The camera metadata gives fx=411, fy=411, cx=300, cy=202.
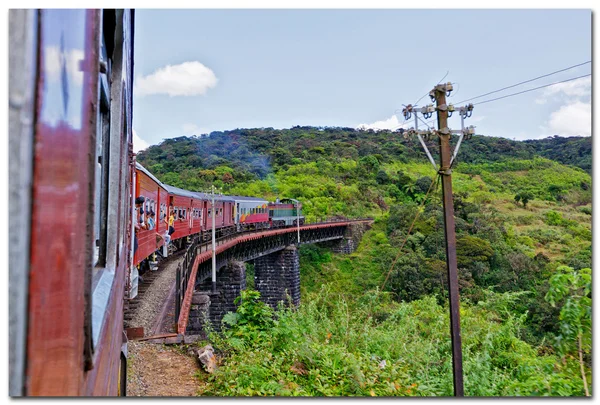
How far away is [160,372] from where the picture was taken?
614cm

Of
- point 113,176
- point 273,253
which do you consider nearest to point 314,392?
point 113,176

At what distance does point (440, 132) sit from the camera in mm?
6867

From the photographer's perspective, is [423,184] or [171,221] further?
[423,184]

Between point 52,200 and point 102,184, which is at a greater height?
point 102,184

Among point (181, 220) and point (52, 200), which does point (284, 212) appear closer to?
point (181, 220)

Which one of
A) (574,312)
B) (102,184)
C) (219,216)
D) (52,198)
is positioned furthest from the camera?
(219,216)

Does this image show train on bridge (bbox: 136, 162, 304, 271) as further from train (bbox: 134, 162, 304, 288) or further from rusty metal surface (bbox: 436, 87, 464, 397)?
rusty metal surface (bbox: 436, 87, 464, 397)

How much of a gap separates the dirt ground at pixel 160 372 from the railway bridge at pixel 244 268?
637 mm

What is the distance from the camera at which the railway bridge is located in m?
10.3

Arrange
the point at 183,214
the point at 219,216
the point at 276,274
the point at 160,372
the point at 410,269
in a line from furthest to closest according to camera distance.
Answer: the point at 276,274 → the point at 410,269 → the point at 219,216 → the point at 183,214 → the point at 160,372

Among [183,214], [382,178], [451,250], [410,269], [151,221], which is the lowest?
[410,269]

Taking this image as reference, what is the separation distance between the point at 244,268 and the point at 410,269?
9320 millimetres

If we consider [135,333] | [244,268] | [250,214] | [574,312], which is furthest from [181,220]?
[574,312]

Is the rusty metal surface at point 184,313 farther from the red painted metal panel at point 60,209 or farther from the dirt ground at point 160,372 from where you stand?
the red painted metal panel at point 60,209
